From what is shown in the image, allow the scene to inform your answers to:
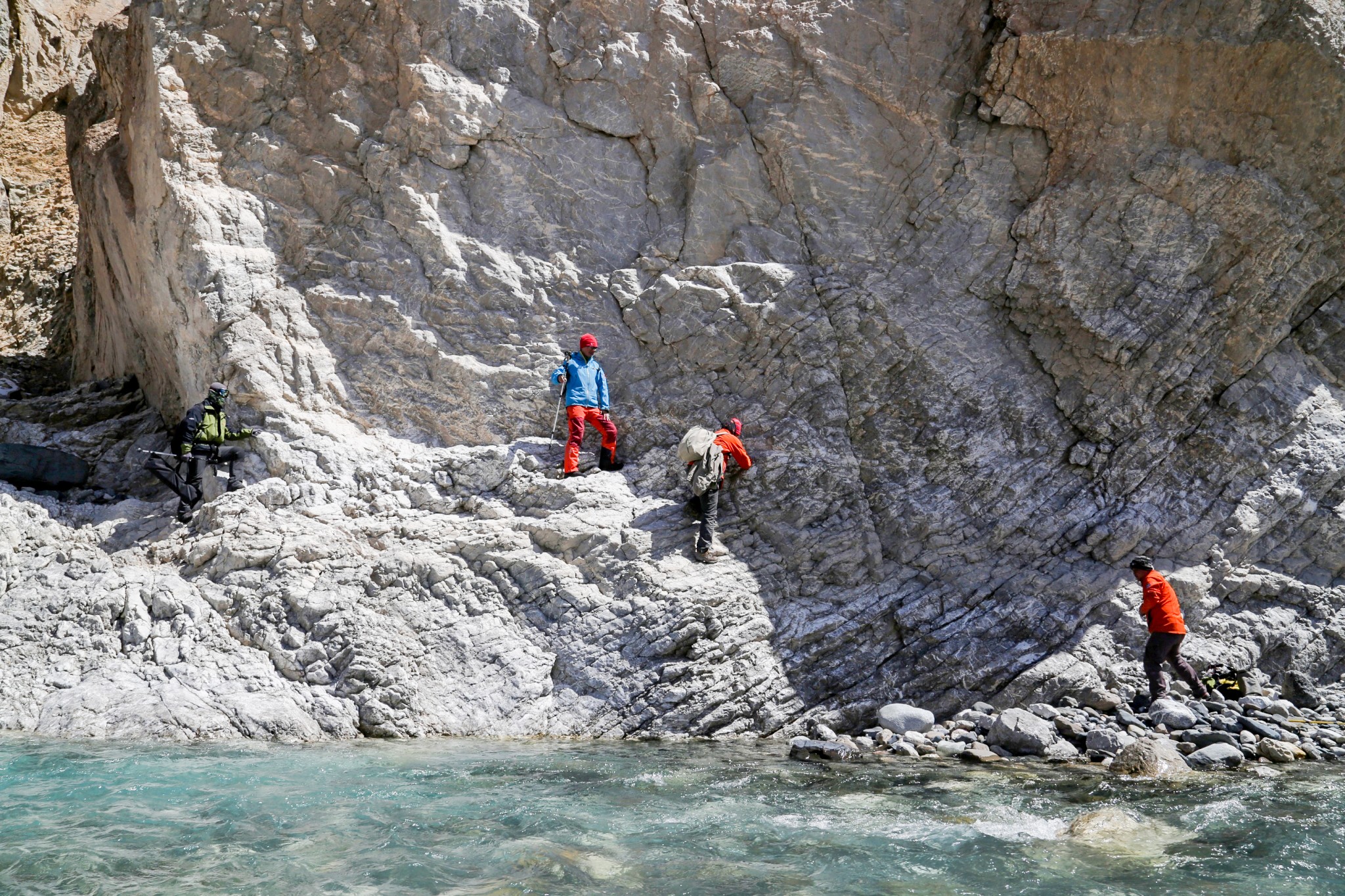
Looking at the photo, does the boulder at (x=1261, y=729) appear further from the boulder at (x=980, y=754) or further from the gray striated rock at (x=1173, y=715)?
the boulder at (x=980, y=754)

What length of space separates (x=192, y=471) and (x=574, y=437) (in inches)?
157

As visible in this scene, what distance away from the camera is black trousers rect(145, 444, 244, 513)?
10219mm

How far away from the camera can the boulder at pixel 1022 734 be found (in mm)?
8469

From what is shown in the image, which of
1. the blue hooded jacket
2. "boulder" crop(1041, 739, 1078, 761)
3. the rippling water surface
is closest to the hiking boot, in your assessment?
the blue hooded jacket

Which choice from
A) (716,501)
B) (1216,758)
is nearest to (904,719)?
(1216,758)

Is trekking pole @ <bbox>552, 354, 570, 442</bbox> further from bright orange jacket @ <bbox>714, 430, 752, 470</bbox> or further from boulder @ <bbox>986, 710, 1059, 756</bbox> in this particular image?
boulder @ <bbox>986, 710, 1059, 756</bbox>

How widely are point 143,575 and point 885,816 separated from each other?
7172mm

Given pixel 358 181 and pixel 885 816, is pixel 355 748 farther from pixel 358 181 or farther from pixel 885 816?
pixel 358 181

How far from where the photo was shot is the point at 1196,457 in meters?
10.9

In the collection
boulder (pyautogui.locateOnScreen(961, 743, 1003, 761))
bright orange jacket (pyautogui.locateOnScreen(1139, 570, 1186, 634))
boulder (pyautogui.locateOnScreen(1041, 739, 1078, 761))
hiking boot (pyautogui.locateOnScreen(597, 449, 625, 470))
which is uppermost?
hiking boot (pyautogui.locateOnScreen(597, 449, 625, 470))

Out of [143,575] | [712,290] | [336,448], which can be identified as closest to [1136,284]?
[712,290]

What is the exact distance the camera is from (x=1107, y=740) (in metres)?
8.40

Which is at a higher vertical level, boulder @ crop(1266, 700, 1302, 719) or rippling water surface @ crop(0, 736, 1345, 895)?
boulder @ crop(1266, 700, 1302, 719)

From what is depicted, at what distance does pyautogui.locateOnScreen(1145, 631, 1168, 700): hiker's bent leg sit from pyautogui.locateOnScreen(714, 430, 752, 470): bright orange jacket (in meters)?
4.21
